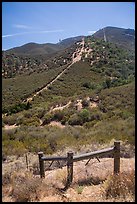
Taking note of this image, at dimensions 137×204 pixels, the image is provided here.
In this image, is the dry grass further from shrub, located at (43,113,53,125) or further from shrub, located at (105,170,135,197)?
shrub, located at (43,113,53,125)

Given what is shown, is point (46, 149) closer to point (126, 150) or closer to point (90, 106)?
point (126, 150)

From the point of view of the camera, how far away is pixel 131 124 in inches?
441

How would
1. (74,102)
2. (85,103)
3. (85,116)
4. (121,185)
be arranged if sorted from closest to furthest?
(121,185) → (85,116) → (85,103) → (74,102)

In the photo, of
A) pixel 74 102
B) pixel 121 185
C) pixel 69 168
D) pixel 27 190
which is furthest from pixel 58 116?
pixel 121 185

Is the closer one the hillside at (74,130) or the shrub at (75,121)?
the hillside at (74,130)

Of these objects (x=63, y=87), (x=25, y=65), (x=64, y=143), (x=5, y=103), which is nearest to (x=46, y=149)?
(x=64, y=143)

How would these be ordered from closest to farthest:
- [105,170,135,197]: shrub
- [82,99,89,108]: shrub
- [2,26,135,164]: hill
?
1. [105,170,135,197]: shrub
2. [2,26,135,164]: hill
3. [82,99,89,108]: shrub

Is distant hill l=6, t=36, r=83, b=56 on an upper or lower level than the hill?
upper

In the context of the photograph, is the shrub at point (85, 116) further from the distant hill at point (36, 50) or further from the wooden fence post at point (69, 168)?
the distant hill at point (36, 50)

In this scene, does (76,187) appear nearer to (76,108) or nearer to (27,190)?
(27,190)

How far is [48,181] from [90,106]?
15.8 metres

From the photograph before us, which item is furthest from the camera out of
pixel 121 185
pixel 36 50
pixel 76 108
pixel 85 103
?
pixel 36 50

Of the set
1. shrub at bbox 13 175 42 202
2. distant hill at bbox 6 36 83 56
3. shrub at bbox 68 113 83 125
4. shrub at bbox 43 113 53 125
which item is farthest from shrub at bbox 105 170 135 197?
distant hill at bbox 6 36 83 56

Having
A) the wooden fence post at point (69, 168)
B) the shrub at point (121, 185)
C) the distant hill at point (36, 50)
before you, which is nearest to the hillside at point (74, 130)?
the shrub at point (121, 185)
